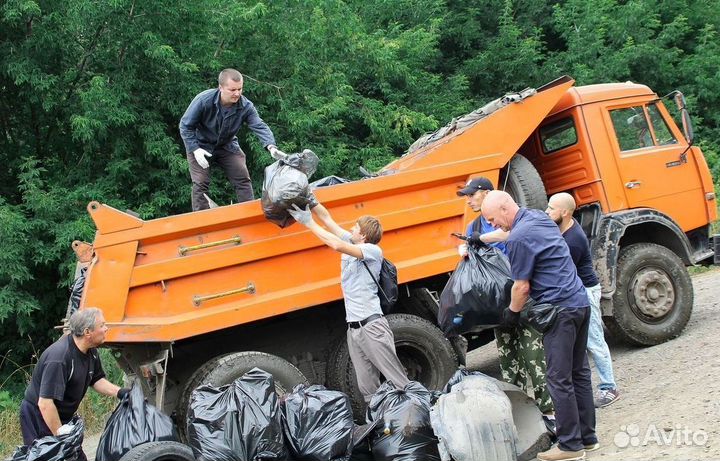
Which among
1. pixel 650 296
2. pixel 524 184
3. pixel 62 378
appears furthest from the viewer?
pixel 650 296

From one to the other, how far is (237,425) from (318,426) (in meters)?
0.48

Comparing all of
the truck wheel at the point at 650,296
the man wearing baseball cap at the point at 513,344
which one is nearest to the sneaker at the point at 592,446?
the man wearing baseball cap at the point at 513,344

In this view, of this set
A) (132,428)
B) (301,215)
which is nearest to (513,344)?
(301,215)

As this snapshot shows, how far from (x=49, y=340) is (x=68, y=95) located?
130 inches

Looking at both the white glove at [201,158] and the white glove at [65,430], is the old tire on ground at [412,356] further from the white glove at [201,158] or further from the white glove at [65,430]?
the white glove at [65,430]

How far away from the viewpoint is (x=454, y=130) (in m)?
6.13

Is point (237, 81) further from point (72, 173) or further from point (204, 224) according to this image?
point (72, 173)

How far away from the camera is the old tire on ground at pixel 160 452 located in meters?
3.90

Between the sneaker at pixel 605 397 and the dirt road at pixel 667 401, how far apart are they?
40mm

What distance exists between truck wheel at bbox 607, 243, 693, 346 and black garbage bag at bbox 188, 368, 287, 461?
351cm

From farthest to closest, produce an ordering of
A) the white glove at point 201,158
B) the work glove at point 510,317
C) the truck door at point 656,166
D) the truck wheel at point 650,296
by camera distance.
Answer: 1. the truck door at point 656,166
2. the truck wheel at point 650,296
3. the white glove at point 201,158
4. the work glove at point 510,317

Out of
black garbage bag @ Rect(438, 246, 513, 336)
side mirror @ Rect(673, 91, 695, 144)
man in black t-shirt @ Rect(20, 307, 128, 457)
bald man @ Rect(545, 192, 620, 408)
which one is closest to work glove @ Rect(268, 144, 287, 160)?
black garbage bag @ Rect(438, 246, 513, 336)

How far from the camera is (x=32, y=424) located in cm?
427

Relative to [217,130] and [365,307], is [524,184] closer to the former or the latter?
[365,307]
